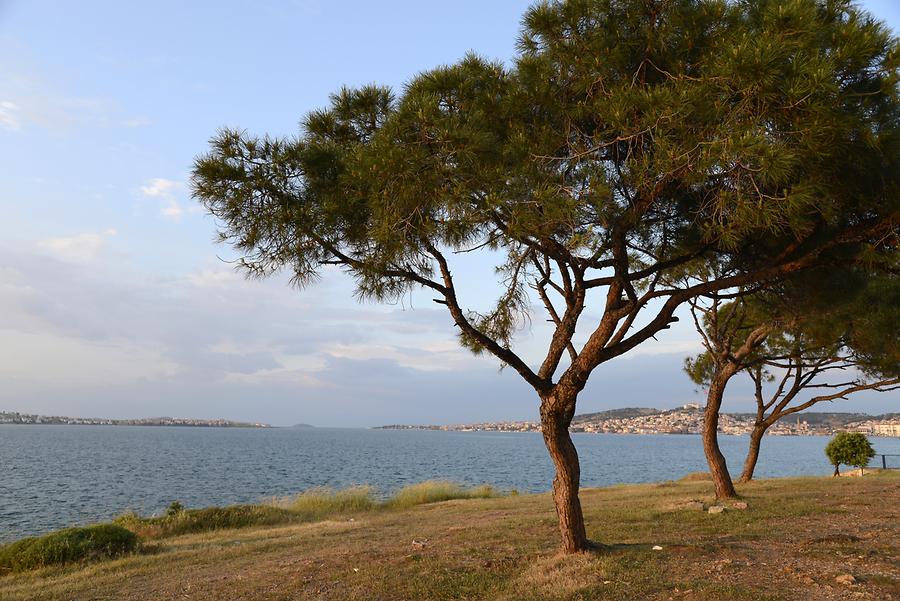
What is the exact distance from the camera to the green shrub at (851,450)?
83.6 feet

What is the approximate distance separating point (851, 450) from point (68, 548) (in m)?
27.7

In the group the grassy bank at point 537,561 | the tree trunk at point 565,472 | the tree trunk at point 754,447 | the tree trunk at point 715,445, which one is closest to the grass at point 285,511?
the grassy bank at point 537,561

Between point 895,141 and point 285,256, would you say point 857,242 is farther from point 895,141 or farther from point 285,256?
point 285,256

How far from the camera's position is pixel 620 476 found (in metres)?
52.3

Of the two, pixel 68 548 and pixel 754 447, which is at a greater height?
pixel 754 447

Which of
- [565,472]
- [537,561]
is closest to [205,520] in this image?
[537,561]

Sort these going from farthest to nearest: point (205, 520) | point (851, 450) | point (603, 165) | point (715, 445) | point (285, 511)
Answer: point (851, 450), point (285, 511), point (205, 520), point (715, 445), point (603, 165)

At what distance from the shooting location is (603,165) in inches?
287

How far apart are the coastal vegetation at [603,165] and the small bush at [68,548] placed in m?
6.66

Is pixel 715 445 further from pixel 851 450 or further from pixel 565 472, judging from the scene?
pixel 851 450

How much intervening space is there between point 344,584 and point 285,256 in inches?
163

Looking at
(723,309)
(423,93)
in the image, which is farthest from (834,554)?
(723,309)

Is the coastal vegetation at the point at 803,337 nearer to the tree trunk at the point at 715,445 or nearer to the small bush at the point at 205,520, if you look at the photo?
the tree trunk at the point at 715,445

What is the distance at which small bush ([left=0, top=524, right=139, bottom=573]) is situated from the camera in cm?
1043
